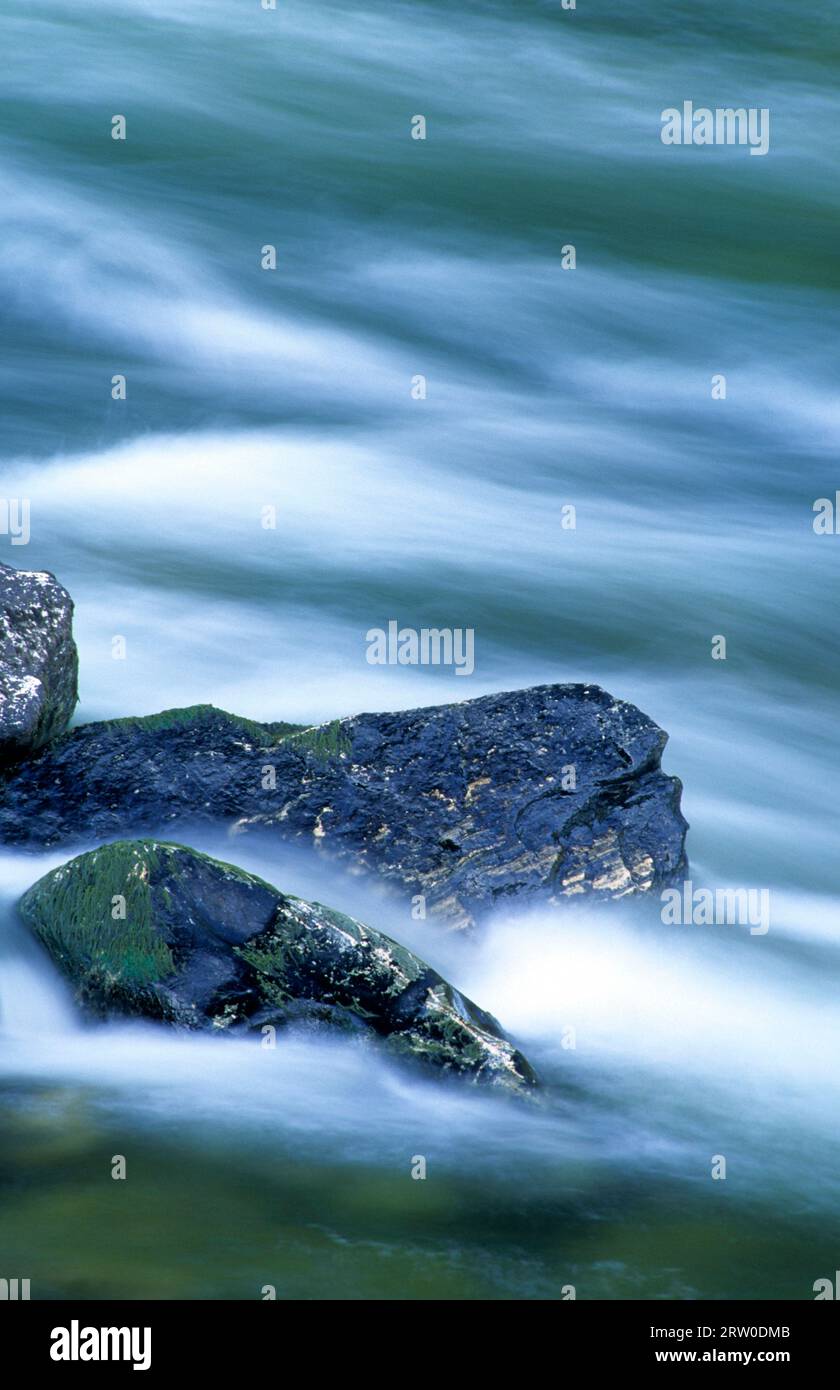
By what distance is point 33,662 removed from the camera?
267 inches

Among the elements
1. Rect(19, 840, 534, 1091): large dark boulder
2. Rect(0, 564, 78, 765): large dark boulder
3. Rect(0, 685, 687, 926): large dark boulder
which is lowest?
Rect(19, 840, 534, 1091): large dark boulder

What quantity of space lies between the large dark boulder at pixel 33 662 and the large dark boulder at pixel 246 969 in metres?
1.09

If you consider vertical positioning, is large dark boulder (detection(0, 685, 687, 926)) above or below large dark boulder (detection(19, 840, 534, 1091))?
above

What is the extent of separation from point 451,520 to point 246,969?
577 centimetres

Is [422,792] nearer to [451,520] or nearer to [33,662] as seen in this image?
[33,662]

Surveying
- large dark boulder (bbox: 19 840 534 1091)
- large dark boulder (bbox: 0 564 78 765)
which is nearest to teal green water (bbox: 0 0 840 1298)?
large dark boulder (bbox: 19 840 534 1091)

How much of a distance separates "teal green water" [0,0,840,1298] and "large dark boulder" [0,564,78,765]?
1.70 ft

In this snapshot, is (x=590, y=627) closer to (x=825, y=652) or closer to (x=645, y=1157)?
(x=825, y=652)

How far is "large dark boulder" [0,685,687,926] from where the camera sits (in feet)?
21.7

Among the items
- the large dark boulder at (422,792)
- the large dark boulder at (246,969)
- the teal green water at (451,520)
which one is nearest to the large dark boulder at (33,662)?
the large dark boulder at (422,792)

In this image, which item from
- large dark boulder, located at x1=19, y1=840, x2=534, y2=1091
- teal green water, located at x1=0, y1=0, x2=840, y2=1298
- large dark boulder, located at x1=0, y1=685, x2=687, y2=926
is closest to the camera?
teal green water, located at x1=0, y1=0, x2=840, y2=1298

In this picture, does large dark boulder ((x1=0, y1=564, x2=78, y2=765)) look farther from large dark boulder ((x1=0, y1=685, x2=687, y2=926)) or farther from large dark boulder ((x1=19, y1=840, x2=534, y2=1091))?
large dark boulder ((x1=19, y1=840, x2=534, y2=1091))

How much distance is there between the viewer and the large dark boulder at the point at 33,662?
21.8ft
